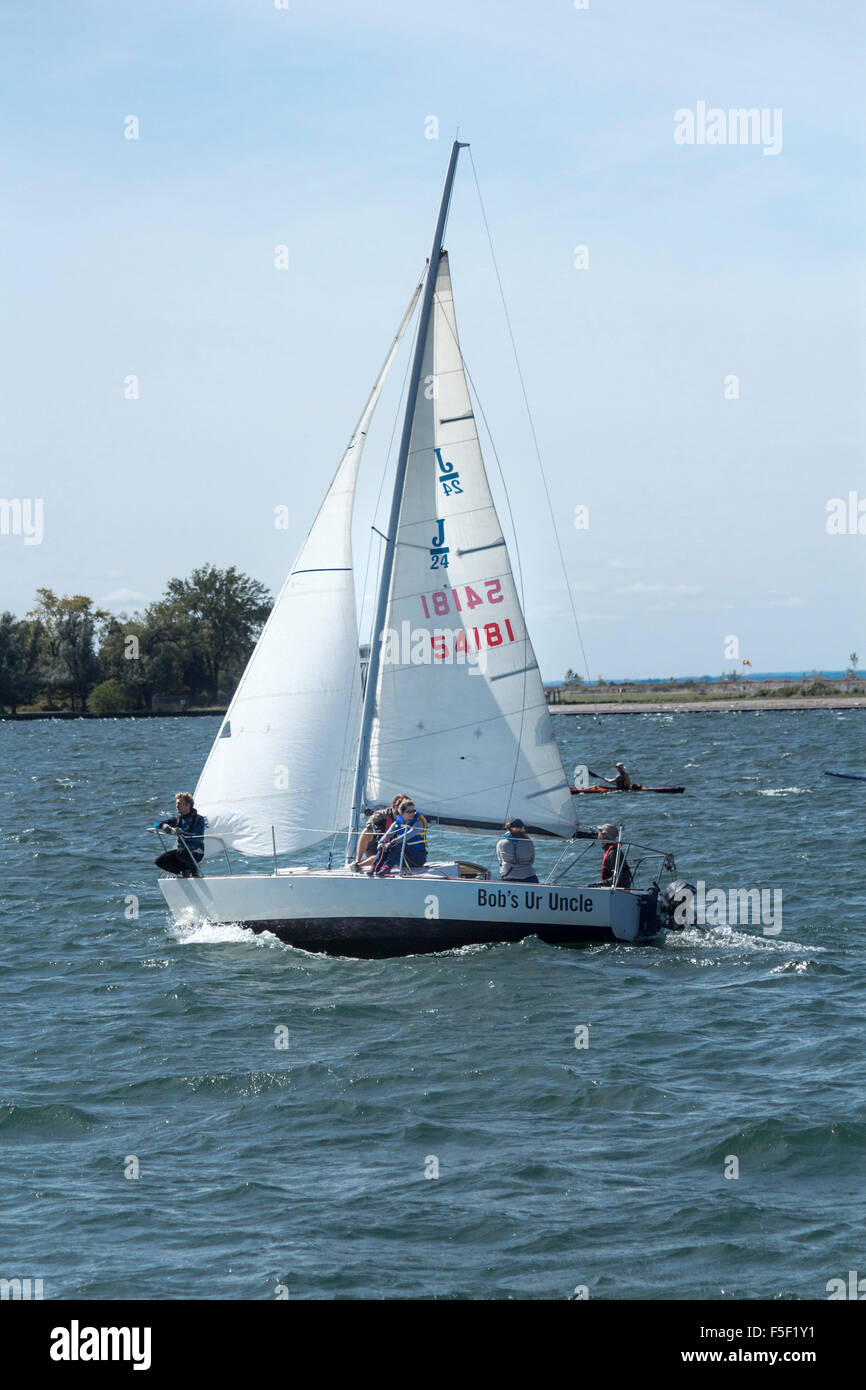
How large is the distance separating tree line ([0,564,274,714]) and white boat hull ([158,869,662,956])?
12381 cm

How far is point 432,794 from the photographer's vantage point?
70.0ft

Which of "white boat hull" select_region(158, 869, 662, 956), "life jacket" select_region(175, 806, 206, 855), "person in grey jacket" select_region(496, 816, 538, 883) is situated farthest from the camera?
"life jacket" select_region(175, 806, 206, 855)

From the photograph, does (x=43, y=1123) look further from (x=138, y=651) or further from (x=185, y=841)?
(x=138, y=651)

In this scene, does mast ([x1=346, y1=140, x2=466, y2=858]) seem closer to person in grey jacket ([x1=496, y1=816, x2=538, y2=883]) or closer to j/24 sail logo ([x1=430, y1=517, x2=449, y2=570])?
j/24 sail logo ([x1=430, y1=517, x2=449, y2=570])

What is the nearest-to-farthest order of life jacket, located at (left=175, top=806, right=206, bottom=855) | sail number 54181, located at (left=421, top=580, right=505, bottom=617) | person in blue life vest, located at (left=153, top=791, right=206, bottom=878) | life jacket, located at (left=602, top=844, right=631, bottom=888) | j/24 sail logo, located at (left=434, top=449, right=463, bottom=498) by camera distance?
person in blue life vest, located at (left=153, top=791, right=206, bottom=878) < life jacket, located at (left=175, top=806, right=206, bottom=855) < life jacket, located at (left=602, top=844, right=631, bottom=888) < j/24 sail logo, located at (left=434, top=449, right=463, bottom=498) < sail number 54181, located at (left=421, top=580, right=505, bottom=617)

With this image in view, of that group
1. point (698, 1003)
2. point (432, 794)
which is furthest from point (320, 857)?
point (698, 1003)

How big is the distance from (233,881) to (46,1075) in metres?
5.11

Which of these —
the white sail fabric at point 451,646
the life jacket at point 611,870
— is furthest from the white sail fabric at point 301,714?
the life jacket at point 611,870

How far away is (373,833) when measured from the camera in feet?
65.6

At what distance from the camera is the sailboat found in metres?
20.7

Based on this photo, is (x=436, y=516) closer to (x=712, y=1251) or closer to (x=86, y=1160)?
(x=86, y=1160)

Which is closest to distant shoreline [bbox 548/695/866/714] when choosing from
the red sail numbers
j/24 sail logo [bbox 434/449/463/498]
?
the red sail numbers

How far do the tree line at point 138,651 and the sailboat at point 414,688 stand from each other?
402 ft

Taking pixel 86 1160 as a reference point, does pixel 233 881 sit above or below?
above
